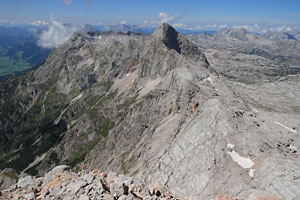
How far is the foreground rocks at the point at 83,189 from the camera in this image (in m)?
32.9

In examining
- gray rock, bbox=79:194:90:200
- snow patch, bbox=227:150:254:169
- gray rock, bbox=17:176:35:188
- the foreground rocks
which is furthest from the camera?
snow patch, bbox=227:150:254:169

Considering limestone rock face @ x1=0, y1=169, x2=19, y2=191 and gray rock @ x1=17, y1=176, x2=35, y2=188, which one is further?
limestone rock face @ x1=0, y1=169, x2=19, y2=191

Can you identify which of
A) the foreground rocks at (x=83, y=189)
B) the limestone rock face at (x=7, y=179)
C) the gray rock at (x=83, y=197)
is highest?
the gray rock at (x=83, y=197)

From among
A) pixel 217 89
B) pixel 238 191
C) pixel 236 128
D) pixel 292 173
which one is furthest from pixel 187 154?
pixel 217 89

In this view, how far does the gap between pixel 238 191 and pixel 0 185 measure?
115334mm

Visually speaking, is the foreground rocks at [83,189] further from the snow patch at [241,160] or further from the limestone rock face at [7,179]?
the limestone rock face at [7,179]

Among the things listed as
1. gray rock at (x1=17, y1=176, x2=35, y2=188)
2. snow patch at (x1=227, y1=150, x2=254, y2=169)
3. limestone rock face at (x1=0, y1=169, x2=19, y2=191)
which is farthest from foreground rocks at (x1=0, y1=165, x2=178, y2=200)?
limestone rock face at (x1=0, y1=169, x2=19, y2=191)

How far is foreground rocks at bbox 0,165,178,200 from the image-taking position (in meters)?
32.9

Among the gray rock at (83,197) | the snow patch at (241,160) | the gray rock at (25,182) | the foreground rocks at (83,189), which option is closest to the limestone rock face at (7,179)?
the gray rock at (25,182)

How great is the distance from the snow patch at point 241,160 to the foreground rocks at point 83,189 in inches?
1638

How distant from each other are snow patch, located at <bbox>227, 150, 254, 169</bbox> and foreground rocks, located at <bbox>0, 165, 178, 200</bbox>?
41593 mm

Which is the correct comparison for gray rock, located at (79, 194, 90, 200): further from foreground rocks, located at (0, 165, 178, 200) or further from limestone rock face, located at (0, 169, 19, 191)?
limestone rock face, located at (0, 169, 19, 191)

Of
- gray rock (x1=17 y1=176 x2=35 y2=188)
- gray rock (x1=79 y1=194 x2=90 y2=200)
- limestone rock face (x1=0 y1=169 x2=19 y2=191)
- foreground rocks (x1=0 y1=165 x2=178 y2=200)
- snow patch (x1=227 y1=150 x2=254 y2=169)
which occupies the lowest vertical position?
limestone rock face (x1=0 y1=169 x2=19 y2=191)

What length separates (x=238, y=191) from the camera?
192ft
